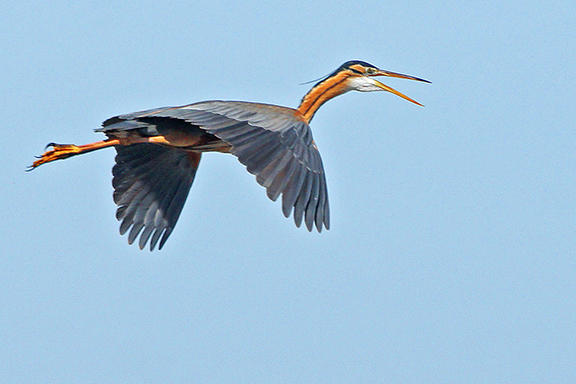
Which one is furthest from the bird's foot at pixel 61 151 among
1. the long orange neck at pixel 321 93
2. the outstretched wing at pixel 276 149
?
the long orange neck at pixel 321 93

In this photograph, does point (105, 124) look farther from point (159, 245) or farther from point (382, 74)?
point (382, 74)

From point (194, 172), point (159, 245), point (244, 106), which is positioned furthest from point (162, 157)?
point (244, 106)

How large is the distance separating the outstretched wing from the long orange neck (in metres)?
1.15

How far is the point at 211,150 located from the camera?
28.3 feet

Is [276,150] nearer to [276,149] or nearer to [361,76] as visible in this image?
[276,149]

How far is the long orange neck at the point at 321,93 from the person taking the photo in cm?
895

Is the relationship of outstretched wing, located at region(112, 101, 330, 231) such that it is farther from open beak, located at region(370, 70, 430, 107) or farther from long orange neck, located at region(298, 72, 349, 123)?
open beak, located at region(370, 70, 430, 107)

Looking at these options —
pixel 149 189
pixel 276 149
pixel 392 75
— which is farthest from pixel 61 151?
pixel 392 75

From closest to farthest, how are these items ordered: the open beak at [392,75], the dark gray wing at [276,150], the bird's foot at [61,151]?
the dark gray wing at [276,150] < the bird's foot at [61,151] < the open beak at [392,75]

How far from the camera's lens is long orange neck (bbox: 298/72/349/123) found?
895cm

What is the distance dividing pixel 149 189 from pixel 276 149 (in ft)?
8.58

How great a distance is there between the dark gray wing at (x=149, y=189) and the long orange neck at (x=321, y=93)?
1.39 m

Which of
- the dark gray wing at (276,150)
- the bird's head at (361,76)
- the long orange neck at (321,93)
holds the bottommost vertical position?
the dark gray wing at (276,150)

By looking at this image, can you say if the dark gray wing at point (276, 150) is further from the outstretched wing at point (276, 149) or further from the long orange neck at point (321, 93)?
the long orange neck at point (321, 93)
